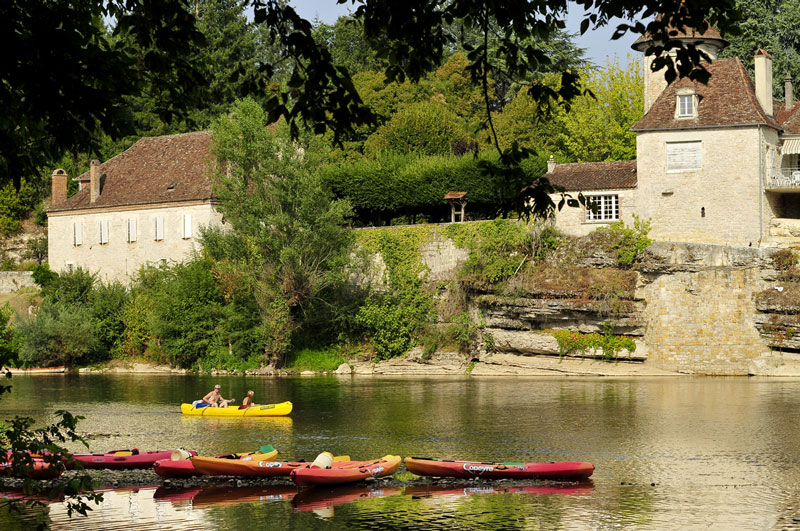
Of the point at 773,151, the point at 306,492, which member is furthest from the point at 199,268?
the point at 306,492

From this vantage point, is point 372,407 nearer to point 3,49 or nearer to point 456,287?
point 456,287

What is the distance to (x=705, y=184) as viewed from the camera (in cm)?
3959

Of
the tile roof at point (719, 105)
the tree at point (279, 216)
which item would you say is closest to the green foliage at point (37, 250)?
the tree at point (279, 216)

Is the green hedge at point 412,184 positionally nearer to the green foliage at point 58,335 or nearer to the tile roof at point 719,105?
the tile roof at point 719,105

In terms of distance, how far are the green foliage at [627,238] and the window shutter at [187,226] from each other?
18.9 metres

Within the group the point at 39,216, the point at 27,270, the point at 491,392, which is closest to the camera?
the point at 491,392

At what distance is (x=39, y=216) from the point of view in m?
61.7

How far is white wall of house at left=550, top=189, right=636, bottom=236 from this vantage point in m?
40.8

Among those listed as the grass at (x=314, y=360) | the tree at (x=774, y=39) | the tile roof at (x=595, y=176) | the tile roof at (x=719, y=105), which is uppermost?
the tree at (x=774, y=39)

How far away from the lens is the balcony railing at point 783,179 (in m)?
39.4

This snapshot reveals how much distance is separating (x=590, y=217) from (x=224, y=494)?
24.9m

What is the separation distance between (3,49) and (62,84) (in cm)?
49

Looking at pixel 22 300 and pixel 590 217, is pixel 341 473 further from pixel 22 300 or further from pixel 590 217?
pixel 22 300

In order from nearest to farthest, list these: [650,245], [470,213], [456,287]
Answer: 1. [650,245]
2. [456,287]
3. [470,213]
